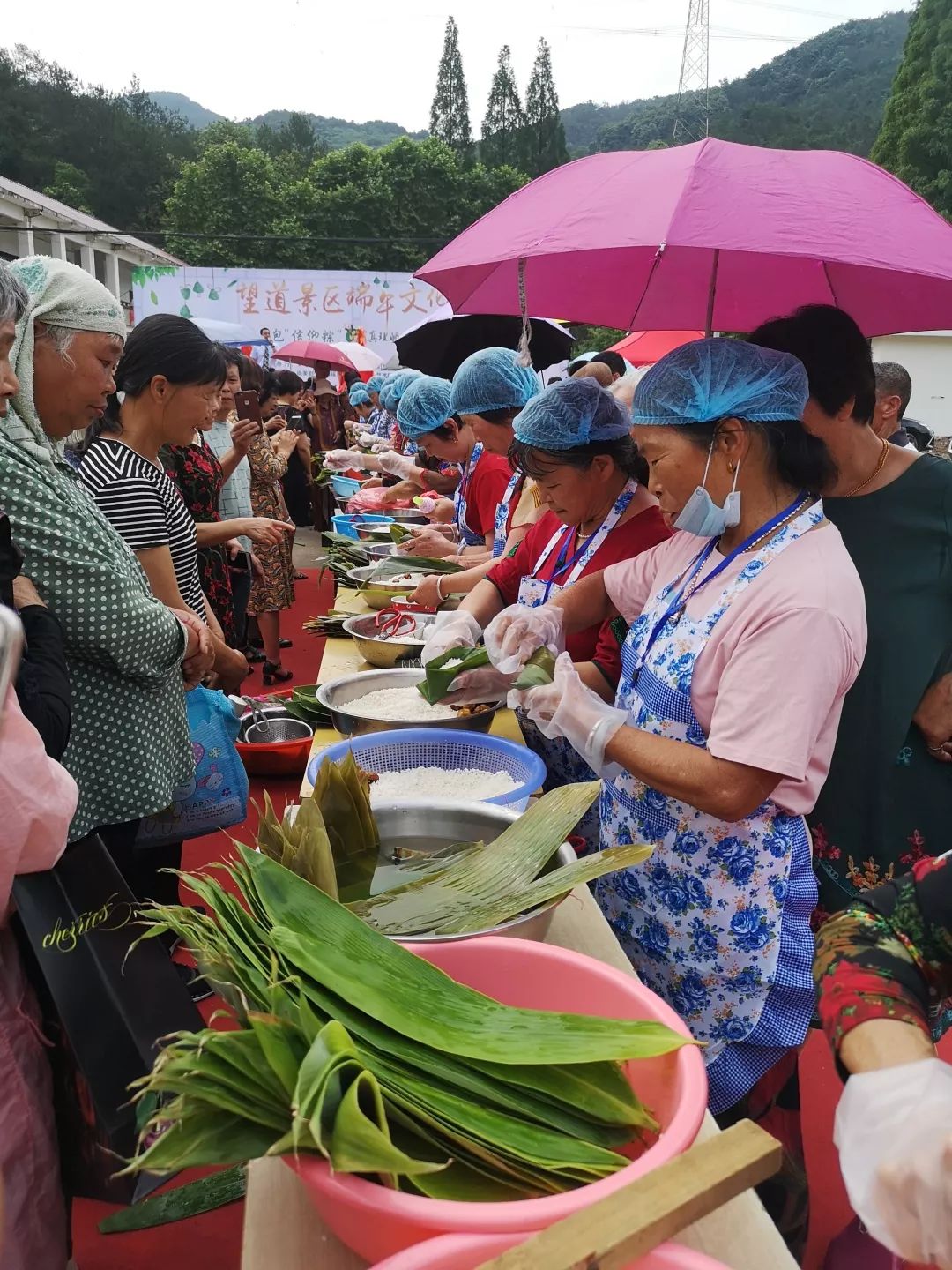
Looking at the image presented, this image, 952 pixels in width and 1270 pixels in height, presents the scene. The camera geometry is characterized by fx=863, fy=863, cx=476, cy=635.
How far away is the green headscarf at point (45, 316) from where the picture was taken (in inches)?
79.3

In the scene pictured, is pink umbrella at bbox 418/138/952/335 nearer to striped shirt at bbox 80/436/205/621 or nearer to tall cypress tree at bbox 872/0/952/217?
striped shirt at bbox 80/436/205/621

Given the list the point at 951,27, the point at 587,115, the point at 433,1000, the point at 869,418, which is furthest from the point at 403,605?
the point at 587,115

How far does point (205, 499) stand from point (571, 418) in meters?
2.57

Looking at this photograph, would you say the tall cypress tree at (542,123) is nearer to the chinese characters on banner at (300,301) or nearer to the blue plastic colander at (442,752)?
the chinese characters on banner at (300,301)

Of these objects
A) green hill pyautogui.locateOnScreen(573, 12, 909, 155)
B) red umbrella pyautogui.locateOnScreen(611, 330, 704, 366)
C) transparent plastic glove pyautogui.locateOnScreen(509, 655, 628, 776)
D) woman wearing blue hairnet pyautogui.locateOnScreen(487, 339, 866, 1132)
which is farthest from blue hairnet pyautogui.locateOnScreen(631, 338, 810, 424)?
green hill pyautogui.locateOnScreen(573, 12, 909, 155)

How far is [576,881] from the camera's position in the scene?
4.44ft

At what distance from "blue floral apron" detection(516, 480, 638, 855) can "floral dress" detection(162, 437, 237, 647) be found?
218 centimetres

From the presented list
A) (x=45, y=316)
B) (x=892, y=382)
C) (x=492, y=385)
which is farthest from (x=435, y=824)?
(x=892, y=382)

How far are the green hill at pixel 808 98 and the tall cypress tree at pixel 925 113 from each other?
14154 millimetres

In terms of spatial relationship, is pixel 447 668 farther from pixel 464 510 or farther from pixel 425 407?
pixel 425 407

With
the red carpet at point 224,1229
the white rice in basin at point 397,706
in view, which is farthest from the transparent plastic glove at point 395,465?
the red carpet at point 224,1229

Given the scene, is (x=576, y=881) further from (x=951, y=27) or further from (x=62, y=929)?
(x=951, y=27)

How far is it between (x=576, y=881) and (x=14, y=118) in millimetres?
63368

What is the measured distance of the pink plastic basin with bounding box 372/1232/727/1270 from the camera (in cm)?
75
